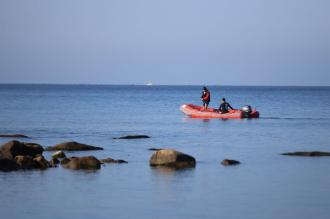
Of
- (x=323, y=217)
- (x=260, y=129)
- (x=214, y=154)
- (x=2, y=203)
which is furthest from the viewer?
(x=260, y=129)

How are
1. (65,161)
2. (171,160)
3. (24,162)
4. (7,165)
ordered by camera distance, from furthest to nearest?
(65,161)
(171,160)
(24,162)
(7,165)

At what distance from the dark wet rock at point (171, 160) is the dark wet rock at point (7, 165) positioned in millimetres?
4377

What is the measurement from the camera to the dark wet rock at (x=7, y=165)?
85.7 ft

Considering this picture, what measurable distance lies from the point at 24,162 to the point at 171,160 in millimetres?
4647

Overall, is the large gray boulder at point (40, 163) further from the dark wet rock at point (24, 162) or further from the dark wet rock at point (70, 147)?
the dark wet rock at point (70, 147)

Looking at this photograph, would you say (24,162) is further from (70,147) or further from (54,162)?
(70,147)

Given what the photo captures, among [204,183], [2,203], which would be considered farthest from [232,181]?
[2,203]

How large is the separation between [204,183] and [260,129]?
75.1ft

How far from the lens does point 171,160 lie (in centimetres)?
2677

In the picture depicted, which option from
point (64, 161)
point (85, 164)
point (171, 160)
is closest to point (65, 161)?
point (64, 161)

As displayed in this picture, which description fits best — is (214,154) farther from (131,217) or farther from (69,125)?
(69,125)

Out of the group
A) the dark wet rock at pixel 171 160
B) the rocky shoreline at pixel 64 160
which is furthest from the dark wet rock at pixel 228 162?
the dark wet rock at pixel 171 160

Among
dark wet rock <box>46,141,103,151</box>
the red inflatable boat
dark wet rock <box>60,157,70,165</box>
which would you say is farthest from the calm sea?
the red inflatable boat

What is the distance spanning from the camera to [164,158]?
26922mm
